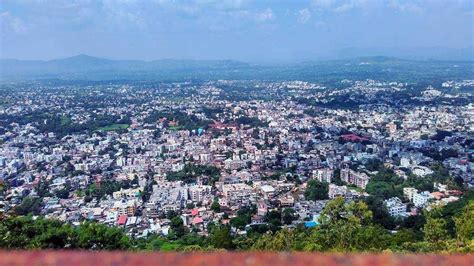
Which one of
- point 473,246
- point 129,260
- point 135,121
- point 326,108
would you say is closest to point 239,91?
point 326,108

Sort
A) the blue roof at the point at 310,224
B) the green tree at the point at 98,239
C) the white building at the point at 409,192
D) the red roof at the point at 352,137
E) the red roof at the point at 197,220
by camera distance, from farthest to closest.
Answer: the red roof at the point at 352,137
the white building at the point at 409,192
the red roof at the point at 197,220
the blue roof at the point at 310,224
the green tree at the point at 98,239

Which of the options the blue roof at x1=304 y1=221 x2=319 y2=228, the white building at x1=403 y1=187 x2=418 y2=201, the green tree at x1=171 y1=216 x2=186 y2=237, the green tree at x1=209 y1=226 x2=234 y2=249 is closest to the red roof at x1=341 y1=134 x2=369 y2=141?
the white building at x1=403 y1=187 x2=418 y2=201

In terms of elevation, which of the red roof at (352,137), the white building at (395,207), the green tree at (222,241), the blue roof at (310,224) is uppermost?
the green tree at (222,241)

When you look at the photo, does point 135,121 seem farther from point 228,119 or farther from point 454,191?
point 454,191

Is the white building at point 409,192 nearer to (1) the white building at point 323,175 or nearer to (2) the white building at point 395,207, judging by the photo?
(2) the white building at point 395,207

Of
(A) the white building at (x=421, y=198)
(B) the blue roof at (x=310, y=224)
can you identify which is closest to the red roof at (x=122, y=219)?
(B) the blue roof at (x=310, y=224)

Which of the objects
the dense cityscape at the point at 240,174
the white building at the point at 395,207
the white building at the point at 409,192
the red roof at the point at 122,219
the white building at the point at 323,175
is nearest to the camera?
the dense cityscape at the point at 240,174

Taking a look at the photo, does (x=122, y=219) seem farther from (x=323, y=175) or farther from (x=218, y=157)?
(x=218, y=157)

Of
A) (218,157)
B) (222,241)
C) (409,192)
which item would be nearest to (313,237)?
(222,241)
